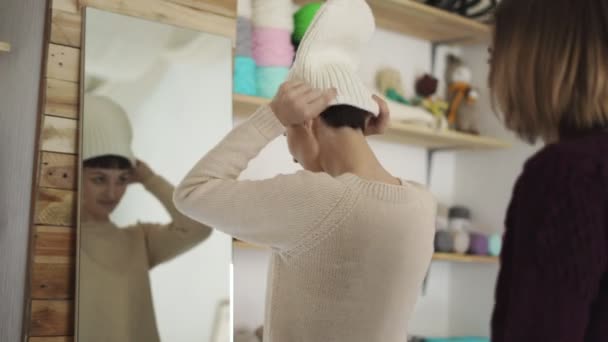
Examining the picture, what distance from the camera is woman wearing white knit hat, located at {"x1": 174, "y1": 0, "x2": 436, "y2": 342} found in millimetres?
1077

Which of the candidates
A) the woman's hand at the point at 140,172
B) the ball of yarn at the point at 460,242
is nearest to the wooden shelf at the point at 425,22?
the ball of yarn at the point at 460,242

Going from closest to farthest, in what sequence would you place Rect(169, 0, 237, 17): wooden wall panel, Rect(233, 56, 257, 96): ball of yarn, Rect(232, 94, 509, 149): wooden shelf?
Rect(169, 0, 237, 17): wooden wall panel, Rect(233, 56, 257, 96): ball of yarn, Rect(232, 94, 509, 149): wooden shelf

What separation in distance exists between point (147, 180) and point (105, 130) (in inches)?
6.0

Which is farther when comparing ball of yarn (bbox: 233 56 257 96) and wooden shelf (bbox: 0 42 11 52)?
ball of yarn (bbox: 233 56 257 96)

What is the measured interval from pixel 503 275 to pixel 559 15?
0.30m

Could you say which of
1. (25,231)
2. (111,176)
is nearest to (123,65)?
(111,176)

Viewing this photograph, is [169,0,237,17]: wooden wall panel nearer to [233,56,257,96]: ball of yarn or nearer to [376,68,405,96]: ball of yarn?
[233,56,257,96]: ball of yarn

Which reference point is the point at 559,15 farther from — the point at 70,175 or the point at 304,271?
the point at 70,175

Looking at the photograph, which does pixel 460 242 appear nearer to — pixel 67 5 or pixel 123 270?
pixel 123 270

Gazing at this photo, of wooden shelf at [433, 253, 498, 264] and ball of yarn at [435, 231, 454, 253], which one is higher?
ball of yarn at [435, 231, 454, 253]

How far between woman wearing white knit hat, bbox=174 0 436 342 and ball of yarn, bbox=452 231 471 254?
3.99ft

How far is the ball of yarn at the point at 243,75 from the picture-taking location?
1908 millimetres

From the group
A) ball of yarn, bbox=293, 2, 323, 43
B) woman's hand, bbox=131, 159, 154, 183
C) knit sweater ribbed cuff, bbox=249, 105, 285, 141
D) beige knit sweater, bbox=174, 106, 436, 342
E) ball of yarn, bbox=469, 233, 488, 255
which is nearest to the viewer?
beige knit sweater, bbox=174, 106, 436, 342

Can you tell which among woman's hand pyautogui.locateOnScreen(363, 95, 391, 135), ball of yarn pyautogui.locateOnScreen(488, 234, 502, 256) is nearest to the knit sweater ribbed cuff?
woman's hand pyautogui.locateOnScreen(363, 95, 391, 135)
